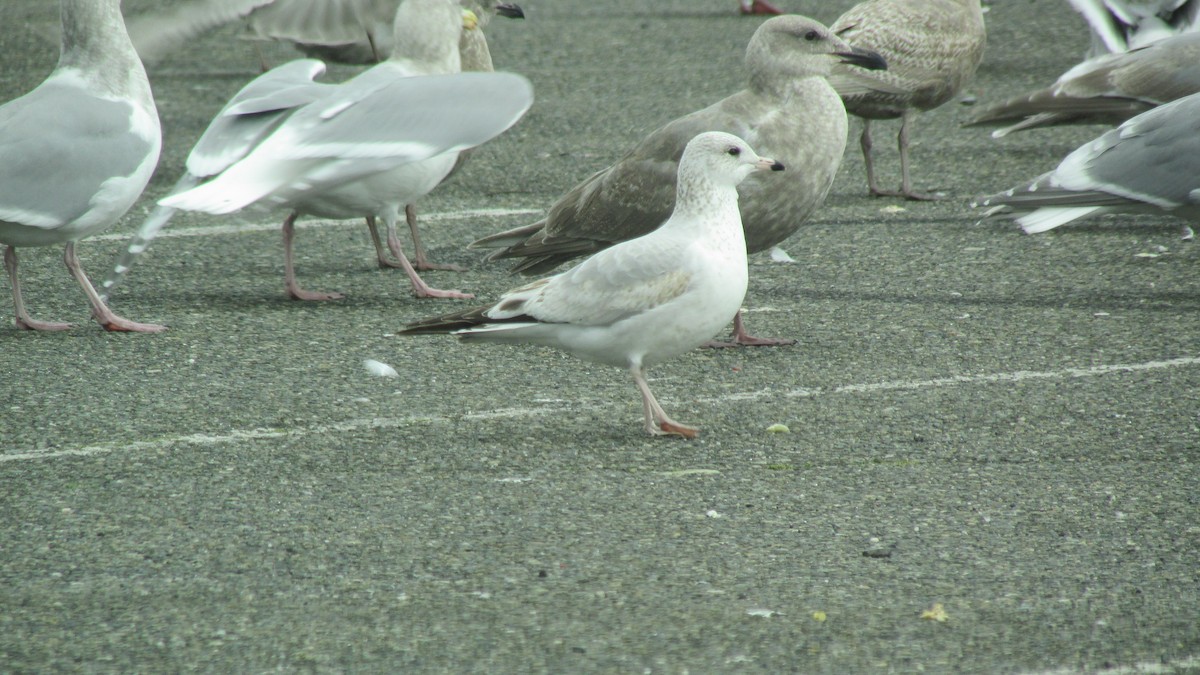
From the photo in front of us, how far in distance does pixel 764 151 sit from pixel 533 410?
63.9 inches

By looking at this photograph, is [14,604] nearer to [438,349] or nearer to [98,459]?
[98,459]

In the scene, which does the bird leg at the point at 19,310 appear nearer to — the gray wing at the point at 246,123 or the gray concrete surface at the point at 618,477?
the gray concrete surface at the point at 618,477

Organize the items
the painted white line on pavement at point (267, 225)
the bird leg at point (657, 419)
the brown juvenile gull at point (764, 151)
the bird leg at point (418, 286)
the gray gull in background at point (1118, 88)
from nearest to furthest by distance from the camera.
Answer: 1. the bird leg at point (657, 419)
2. the brown juvenile gull at point (764, 151)
3. the bird leg at point (418, 286)
4. the gray gull in background at point (1118, 88)
5. the painted white line on pavement at point (267, 225)

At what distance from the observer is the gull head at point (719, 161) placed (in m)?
4.95

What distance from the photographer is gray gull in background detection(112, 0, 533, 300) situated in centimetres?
584

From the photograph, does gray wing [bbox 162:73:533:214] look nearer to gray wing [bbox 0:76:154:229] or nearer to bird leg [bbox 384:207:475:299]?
gray wing [bbox 0:76:154:229]

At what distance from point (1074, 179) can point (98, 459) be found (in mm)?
4405

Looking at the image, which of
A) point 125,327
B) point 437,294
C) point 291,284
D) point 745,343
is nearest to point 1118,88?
point 745,343

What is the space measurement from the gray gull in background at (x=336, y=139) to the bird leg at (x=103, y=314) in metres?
0.24

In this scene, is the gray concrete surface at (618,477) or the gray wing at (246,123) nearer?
the gray concrete surface at (618,477)

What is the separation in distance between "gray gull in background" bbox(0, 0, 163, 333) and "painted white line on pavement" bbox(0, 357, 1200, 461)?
1.53 m

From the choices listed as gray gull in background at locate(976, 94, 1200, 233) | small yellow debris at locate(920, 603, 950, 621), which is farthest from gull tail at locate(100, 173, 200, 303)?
gray gull in background at locate(976, 94, 1200, 233)

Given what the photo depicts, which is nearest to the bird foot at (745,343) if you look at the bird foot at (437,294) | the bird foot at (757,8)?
the bird foot at (437,294)

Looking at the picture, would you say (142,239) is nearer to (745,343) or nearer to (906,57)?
(745,343)
